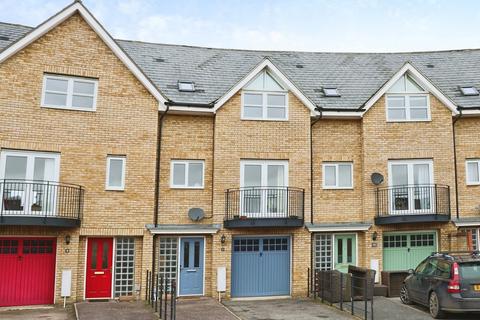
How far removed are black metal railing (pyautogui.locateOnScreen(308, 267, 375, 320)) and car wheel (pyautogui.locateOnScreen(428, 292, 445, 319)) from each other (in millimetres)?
1542

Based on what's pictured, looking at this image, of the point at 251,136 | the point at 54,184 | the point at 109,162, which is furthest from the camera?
the point at 251,136

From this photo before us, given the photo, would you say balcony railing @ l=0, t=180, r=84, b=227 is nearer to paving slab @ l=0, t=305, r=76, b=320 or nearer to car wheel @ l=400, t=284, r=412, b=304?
paving slab @ l=0, t=305, r=76, b=320

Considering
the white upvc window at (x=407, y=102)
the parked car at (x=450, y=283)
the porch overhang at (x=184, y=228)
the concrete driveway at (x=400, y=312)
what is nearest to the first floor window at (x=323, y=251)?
the concrete driveway at (x=400, y=312)

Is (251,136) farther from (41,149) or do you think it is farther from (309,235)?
(41,149)

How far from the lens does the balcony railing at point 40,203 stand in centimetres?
1327

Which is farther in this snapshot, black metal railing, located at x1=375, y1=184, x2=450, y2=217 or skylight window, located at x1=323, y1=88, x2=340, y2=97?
skylight window, located at x1=323, y1=88, x2=340, y2=97

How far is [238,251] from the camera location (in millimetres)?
15898

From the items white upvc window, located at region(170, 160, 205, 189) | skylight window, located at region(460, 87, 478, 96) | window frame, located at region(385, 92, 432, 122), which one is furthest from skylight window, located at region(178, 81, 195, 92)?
skylight window, located at region(460, 87, 478, 96)

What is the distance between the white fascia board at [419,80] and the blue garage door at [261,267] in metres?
5.95

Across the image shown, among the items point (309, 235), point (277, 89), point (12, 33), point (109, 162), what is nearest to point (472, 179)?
point (309, 235)

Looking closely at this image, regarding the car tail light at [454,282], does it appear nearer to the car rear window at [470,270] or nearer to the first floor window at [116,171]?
the car rear window at [470,270]

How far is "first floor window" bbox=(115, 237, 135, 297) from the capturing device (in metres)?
14.9

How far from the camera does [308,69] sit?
19984 mm

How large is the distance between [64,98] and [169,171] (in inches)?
162
